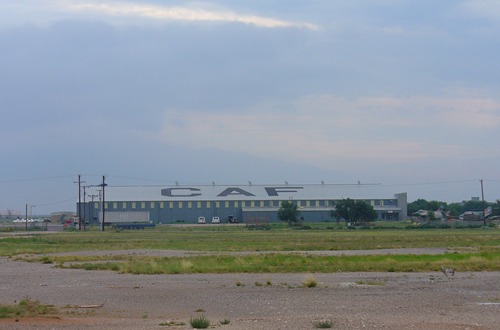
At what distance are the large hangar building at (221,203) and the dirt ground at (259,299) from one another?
117158 mm

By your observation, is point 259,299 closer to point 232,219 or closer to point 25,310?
point 25,310

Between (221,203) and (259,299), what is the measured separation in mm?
130639

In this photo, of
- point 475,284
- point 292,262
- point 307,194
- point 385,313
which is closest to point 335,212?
point 307,194

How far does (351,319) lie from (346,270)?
17.0 m

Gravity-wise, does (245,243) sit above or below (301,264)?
above

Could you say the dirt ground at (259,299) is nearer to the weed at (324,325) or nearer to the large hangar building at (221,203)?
the weed at (324,325)

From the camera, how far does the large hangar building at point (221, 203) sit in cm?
15275

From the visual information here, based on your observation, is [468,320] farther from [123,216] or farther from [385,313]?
[123,216]

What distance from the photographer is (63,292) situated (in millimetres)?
26672

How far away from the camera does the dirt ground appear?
18750mm

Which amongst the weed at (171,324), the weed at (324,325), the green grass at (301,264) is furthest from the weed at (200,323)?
the green grass at (301,264)

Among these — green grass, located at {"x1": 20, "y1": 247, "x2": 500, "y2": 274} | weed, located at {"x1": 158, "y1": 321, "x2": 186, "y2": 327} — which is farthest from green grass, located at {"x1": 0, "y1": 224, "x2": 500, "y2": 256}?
weed, located at {"x1": 158, "y1": 321, "x2": 186, "y2": 327}

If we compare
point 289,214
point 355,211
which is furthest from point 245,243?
point 289,214

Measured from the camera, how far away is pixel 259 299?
24047mm
